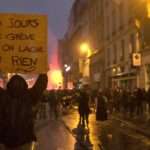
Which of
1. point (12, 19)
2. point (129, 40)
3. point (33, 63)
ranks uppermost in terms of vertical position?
point (129, 40)

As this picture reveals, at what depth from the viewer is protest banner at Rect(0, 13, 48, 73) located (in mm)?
8805

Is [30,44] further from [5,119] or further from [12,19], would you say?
[5,119]

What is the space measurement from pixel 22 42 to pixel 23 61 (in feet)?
1.13

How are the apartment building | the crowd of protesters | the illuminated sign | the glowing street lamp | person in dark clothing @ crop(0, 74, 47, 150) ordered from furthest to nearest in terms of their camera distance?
the glowing street lamp
the apartment building
the illuminated sign
the crowd of protesters
person in dark clothing @ crop(0, 74, 47, 150)

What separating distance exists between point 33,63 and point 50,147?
355 inches

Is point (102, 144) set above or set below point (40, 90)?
below

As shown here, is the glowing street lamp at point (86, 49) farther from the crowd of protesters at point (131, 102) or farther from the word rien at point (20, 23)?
the word rien at point (20, 23)

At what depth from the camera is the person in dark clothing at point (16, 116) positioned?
7.04m

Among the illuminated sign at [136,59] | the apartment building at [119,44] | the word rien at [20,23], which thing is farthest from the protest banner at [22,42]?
the apartment building at [119,44]

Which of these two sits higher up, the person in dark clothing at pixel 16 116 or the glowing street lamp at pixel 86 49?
the glowing street lamp at pixel 86 49

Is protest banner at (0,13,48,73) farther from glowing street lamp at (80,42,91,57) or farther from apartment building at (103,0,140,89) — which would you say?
glowing street lamp at (80,42,91,57)

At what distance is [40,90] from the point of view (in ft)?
24.6

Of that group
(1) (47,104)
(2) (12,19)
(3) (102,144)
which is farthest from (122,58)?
(2) (12,19)

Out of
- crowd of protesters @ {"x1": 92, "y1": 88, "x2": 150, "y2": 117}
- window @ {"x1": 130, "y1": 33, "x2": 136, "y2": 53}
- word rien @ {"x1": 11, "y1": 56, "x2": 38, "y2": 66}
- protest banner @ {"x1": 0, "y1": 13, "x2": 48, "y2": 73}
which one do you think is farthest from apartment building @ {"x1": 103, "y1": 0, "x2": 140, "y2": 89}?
word rien @ {"x1": 11, "y1": 56, "x2": 38, "y2": 66}
